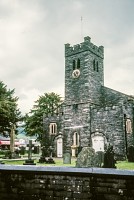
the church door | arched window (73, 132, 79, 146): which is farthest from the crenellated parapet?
the church door

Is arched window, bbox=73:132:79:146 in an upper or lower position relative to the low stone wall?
upper

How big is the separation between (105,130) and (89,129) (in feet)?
6.22

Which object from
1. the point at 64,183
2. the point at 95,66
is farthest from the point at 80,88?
the point at 64,183

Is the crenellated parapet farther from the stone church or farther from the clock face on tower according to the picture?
the clock face on tower

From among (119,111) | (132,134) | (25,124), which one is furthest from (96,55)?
(25,124)

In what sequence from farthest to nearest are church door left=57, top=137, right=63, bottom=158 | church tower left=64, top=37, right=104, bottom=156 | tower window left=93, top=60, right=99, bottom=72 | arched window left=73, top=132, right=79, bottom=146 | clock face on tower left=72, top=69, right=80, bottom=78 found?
tower window left=93, top=60, right=99, bottom=72 → church door left=57, top=137, right=63, bottom=158 → clock face on tower left=72, top=69, right=80, bottom=78 → arched window left=73, top=132, right=79, bottom=146 → church tower left=64, top=37, right=104, bottom=156

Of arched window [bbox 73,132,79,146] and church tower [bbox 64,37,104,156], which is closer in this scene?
church tower [bbox 64,37,104,156]

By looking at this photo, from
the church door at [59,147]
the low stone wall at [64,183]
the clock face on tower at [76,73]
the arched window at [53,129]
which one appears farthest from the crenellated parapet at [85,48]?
the low stone wall at [64,183]

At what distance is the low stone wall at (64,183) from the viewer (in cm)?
613

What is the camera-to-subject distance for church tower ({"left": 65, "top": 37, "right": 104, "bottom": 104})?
30.8 metres

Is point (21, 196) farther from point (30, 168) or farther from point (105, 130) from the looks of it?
point (105, 130)

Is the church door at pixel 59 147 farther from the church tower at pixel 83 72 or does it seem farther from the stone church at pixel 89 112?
the church tower at pixel 83 72

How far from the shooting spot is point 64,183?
6.68 meters

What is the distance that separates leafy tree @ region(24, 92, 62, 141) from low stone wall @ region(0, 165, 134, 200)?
121ft
